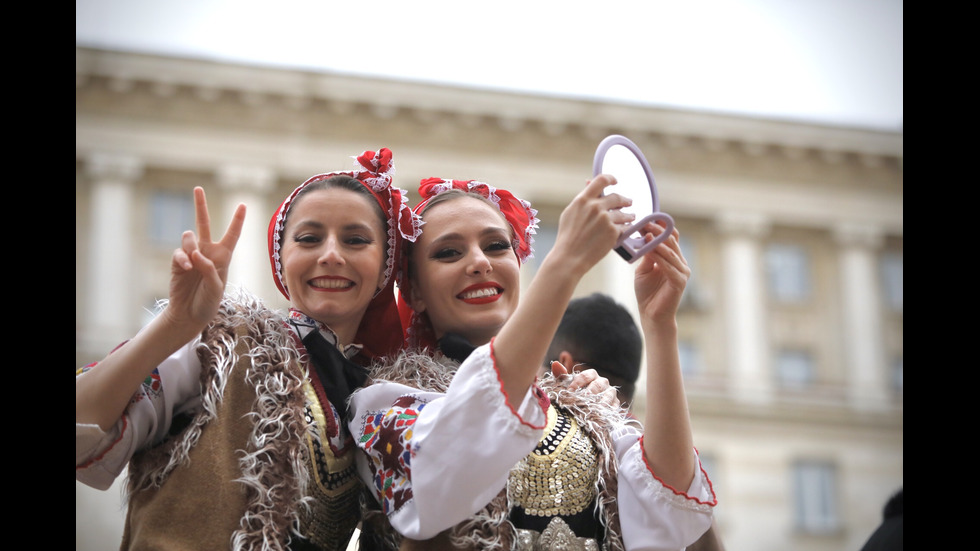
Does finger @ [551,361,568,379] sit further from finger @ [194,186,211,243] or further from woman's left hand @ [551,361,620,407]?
finger @ [194,186,211,243]

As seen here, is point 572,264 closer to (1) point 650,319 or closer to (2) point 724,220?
(1) point 650,319

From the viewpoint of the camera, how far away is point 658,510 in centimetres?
269

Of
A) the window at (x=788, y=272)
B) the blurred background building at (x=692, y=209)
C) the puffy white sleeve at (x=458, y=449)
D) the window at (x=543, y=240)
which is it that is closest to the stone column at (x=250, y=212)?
the blurred background building at (x=692, y=209)

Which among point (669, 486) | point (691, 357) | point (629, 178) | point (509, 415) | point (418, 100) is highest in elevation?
point (418, 100)

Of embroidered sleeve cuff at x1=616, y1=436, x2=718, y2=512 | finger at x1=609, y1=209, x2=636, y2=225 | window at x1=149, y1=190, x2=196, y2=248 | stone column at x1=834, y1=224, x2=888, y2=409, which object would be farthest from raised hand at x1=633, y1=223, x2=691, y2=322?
stone column at x1=834, y1=224, x2=888, y2=409

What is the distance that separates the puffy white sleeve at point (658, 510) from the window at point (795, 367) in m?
28.5

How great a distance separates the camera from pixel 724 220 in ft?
102

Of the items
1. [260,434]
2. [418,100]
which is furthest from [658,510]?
[418,100]

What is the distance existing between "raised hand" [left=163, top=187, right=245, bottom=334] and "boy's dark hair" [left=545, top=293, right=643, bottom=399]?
188 centimetres

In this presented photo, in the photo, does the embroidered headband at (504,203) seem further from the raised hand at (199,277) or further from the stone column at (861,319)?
the stone column at (861,319)

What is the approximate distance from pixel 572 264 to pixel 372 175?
0.96 metres

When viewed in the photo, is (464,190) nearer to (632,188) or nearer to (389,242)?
(389,242)

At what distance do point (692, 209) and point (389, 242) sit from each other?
1112 inches

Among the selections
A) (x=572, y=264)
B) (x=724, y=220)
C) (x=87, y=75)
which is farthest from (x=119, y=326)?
(x=572, y=264)
